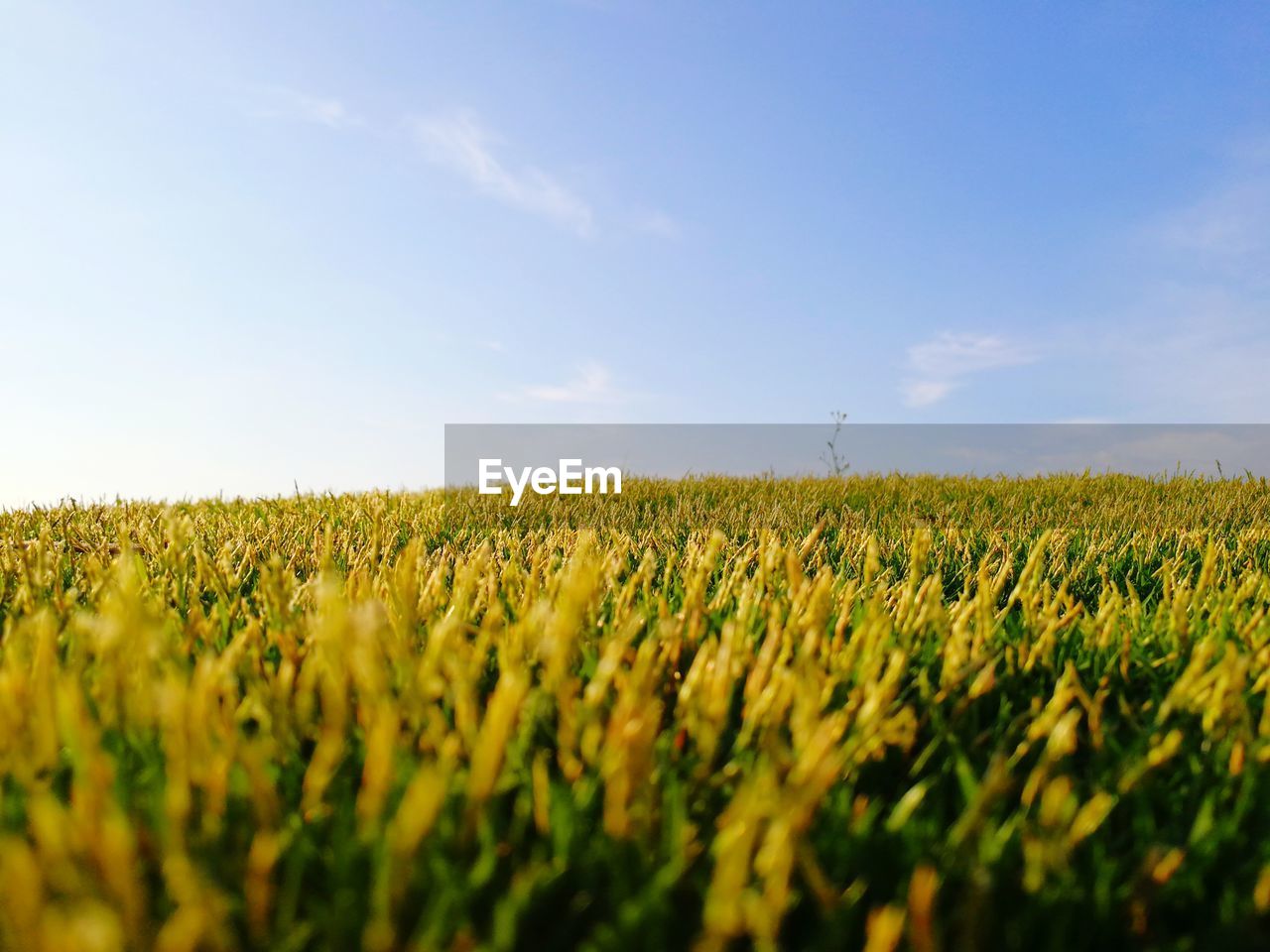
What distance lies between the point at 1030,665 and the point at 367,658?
1983 mm

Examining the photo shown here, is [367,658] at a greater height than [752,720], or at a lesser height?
greater

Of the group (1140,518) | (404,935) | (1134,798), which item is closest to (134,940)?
(404,935)

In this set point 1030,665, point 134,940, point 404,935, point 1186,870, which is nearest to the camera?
point 134,940

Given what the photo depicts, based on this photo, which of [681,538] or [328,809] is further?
[681,538]

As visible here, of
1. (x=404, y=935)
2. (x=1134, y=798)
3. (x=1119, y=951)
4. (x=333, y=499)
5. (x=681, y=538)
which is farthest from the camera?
(x=333, y=499)

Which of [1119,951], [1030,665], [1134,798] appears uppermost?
[1030,665]

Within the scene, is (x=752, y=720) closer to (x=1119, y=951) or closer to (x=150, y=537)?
(x=1119, y=951)

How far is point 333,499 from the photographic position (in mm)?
9320

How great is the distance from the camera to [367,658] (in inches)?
52.2

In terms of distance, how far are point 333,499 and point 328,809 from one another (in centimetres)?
820

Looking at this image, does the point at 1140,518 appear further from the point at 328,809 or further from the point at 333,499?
the point at 328,809

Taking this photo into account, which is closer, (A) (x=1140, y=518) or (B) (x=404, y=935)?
(B) (x=404, y=935)

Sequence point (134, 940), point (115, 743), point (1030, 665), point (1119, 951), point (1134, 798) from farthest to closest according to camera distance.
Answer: point (1030, 665) < point (1134, 798) < point (115, 743) < point (1119, 951) < point (134, 940)

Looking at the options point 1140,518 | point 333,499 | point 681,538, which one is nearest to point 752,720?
point 681,538
